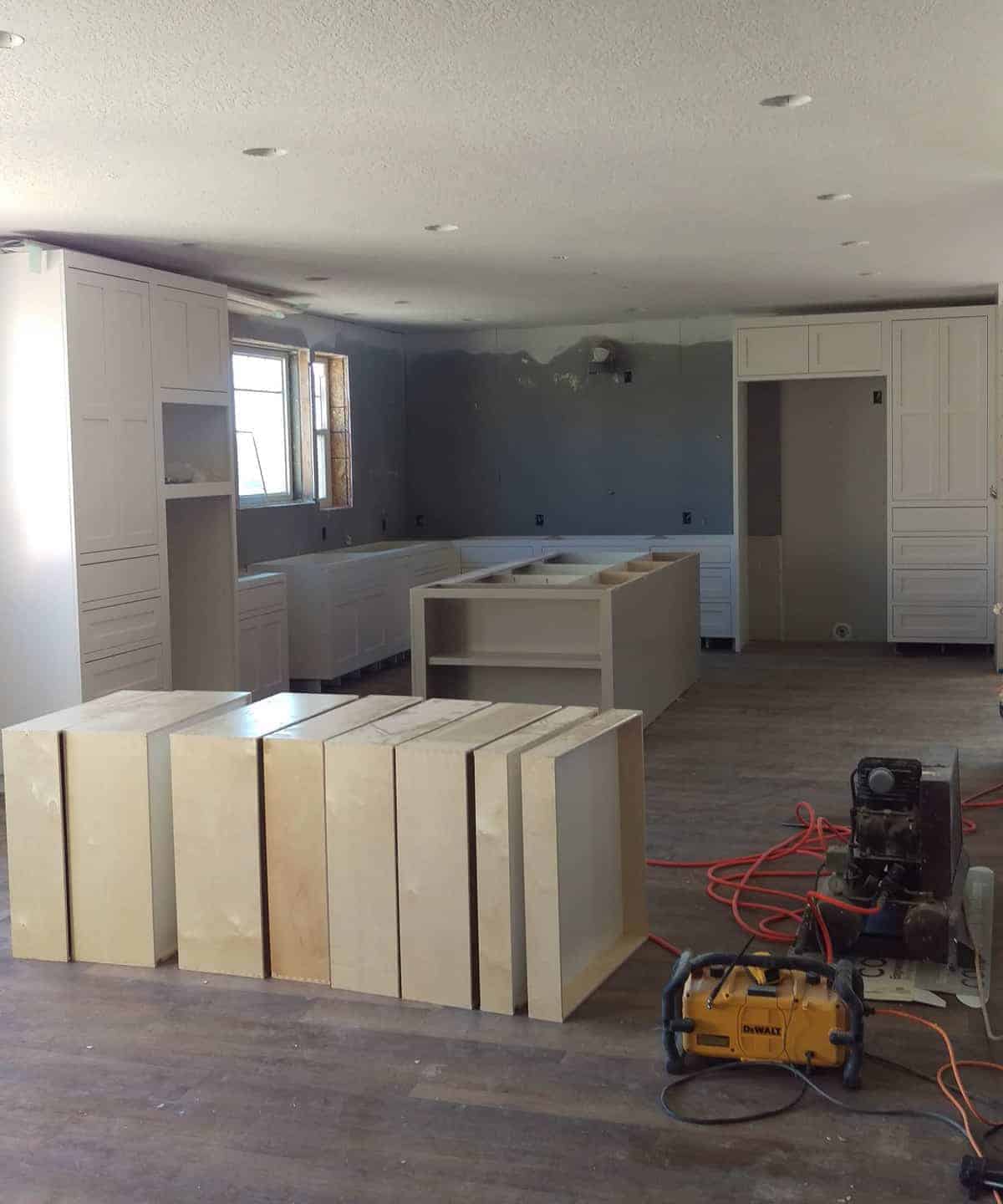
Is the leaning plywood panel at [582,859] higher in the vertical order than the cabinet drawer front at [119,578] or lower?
lower

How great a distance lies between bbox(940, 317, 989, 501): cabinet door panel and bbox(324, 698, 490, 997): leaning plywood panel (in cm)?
663

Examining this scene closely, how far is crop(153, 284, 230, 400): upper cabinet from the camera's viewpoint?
658cm

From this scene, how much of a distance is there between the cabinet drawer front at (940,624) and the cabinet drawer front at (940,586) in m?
0.06

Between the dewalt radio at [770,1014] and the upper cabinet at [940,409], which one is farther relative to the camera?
the upper cabinet at [940,409]

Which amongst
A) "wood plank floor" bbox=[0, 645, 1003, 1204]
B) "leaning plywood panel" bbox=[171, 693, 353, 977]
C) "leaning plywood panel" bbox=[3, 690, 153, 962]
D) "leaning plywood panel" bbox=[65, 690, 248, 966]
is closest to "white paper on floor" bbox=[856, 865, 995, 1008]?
"wood plank floor" bbox=[0, 645, 1003, 1204]

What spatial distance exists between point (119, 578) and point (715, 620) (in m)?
4.96

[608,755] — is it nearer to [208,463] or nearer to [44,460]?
[44,460]

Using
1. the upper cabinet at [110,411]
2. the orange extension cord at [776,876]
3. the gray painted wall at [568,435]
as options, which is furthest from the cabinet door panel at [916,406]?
the upper cabinet at [110,411]

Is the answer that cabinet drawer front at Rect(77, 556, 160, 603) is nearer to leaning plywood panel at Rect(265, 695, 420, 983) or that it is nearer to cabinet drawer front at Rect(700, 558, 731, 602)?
leaning plywood panel at Rect(265, 695, 420, 983)

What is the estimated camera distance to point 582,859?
3559 mm

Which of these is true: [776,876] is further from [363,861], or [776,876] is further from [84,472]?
[84,472]

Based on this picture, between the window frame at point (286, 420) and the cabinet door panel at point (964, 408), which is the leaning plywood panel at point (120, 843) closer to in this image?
the window frame at point (286, 420)

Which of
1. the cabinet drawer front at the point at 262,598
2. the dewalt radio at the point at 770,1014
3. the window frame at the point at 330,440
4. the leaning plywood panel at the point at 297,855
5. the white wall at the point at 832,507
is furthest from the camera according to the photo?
the white wall at the point at 832,507

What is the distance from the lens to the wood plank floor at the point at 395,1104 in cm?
261
